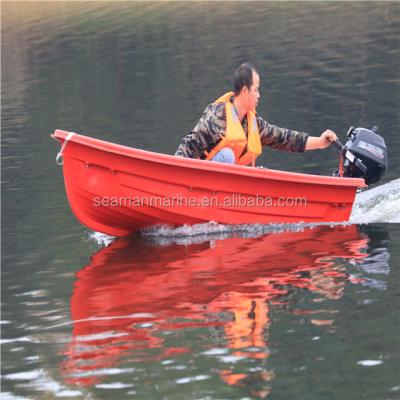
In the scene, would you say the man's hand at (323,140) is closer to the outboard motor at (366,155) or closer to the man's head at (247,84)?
the outboard motor at (366,155)

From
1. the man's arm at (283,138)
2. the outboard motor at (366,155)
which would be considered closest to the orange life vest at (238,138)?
the man's arm at (283,138)

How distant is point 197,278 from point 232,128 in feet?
6.55

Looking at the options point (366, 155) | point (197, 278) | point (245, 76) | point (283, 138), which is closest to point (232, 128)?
point (245, 76)

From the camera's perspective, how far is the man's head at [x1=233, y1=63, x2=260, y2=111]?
35.0ft

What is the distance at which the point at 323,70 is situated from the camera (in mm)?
21375

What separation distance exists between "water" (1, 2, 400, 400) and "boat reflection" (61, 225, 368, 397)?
2cm

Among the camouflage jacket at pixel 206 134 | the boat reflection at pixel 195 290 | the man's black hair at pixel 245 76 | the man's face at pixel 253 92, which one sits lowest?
the boat reflection at pixel 195 290

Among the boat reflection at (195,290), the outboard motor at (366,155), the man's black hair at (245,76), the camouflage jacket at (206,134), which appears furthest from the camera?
the outboard motor at (366,155)

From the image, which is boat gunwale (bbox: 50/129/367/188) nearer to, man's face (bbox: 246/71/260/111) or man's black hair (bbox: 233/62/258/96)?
man's face (bbox: 246/71/260/111)

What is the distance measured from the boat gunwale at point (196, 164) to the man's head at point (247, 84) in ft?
2.30

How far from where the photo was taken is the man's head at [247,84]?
1066 cm

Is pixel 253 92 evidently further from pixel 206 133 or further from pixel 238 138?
pixel 206 133

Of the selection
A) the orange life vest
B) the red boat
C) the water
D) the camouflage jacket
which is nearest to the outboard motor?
the red boat

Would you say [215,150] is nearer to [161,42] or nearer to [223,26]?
[161,42]
